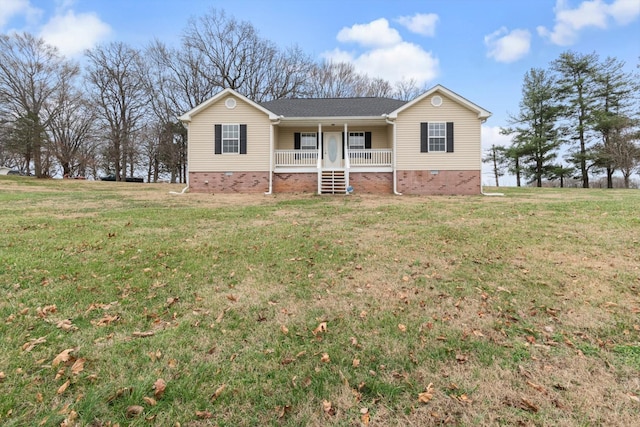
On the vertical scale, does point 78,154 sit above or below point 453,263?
above

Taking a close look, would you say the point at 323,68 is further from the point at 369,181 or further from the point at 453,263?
the point at 453,263

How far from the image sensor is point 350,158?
15773 millimetres

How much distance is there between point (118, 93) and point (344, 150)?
96.2ft

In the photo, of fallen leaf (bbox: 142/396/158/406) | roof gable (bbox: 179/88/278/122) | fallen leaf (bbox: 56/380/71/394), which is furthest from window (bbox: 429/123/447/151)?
fallen leaf (bbox: 56/380/71/394)

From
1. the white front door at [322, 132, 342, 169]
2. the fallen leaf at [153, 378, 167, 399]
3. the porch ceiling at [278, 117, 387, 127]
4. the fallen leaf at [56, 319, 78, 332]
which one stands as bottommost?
the fallen leaf at [153, 378, 167, 399]

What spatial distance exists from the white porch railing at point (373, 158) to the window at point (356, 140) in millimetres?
1332

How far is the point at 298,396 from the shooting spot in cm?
228

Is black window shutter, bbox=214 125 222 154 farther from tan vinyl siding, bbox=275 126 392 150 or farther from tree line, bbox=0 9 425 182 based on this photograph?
tree line, bbox=0 9 425 182

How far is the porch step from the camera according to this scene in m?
15.3

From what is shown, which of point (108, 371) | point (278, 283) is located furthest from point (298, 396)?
point (278, 283)

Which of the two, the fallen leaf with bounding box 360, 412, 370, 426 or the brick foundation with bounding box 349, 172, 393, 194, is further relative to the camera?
the brick foundation with bounding box 349, 172, 393, 194

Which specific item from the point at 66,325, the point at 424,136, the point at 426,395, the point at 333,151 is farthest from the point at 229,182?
the point at 426,395

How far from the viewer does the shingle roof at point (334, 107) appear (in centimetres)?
1583

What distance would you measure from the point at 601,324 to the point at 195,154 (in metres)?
15.4
